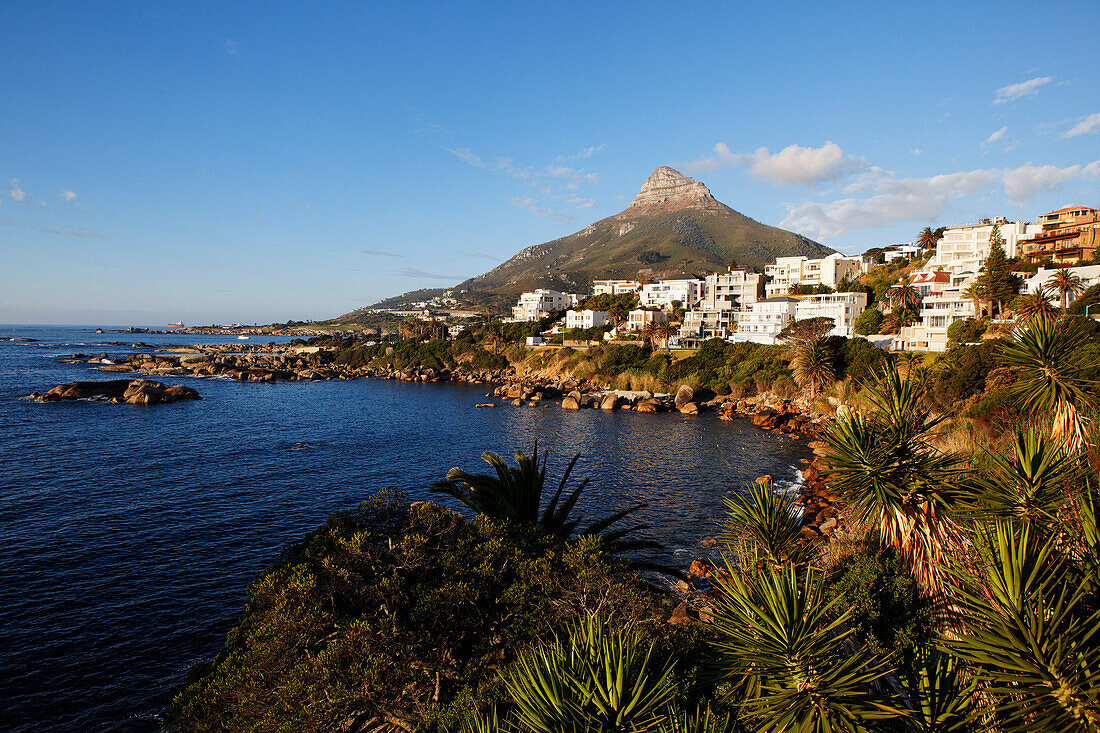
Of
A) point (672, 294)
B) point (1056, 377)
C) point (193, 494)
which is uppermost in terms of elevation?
point (672, 294)

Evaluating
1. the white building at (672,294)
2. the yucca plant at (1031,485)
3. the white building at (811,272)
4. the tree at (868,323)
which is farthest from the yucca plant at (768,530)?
the white building at (672,294)

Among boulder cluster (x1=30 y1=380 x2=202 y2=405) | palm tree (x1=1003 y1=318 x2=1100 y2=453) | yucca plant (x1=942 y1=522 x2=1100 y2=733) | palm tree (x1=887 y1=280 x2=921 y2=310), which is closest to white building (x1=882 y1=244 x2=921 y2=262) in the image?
palm tree (x1=887 y1=280 x2=921 y2=310)

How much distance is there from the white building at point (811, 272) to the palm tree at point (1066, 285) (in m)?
43.3

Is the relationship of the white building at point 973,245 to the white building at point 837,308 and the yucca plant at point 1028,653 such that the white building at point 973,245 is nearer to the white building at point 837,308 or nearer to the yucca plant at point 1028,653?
the white building at point 837,308

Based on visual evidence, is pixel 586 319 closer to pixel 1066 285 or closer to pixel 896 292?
pixel 896 292

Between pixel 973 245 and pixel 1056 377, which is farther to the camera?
pixel 973 245

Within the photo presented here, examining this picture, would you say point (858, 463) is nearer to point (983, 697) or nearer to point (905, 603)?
point (905, 603)

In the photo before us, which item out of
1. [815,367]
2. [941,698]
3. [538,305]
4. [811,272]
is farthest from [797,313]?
[941,698]

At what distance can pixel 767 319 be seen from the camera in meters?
78.7

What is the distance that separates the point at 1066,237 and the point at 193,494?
311 feet

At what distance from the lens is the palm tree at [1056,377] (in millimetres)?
13188

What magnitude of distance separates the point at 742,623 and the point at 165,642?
20.5 metres

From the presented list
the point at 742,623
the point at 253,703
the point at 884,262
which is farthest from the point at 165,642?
the point at 884,262

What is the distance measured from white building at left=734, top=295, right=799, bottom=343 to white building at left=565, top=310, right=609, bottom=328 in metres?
34.5
